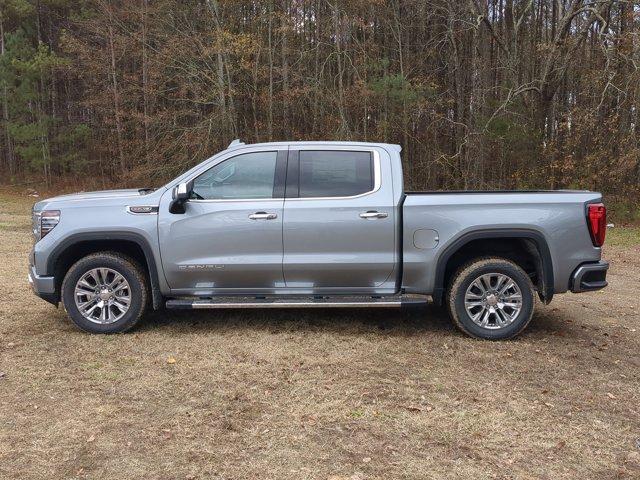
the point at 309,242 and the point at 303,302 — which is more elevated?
the point at 309,242

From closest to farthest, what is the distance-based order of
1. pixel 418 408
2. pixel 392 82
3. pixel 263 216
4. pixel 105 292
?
1. pixel 418 408
2. pixel 263 216
3. pixel 105 292
4. pixel 392 82

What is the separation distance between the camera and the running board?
521 centimetres

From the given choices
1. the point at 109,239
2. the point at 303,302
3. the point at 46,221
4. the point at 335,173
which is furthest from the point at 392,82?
the point at 46,221

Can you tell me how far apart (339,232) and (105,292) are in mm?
2360

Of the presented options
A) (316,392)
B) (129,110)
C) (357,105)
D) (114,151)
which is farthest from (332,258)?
(114,151)

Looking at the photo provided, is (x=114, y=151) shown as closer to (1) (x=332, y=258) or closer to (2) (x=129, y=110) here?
(2) (x=129, y=110)

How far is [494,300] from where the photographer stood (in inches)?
209

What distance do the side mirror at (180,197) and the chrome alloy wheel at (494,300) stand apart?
284cm

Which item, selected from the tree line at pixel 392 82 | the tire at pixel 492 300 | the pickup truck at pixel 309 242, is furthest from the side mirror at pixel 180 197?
the tree line at pixel 392 82

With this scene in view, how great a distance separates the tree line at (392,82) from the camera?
63.7 ft

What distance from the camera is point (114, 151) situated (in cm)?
2734

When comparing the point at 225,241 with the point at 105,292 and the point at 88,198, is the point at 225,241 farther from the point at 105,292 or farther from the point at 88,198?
the point at 88,198

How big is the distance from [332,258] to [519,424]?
228 cm

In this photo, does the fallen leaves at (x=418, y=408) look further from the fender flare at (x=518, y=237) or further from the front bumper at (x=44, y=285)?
the front bumper at (x=44, y=285)
